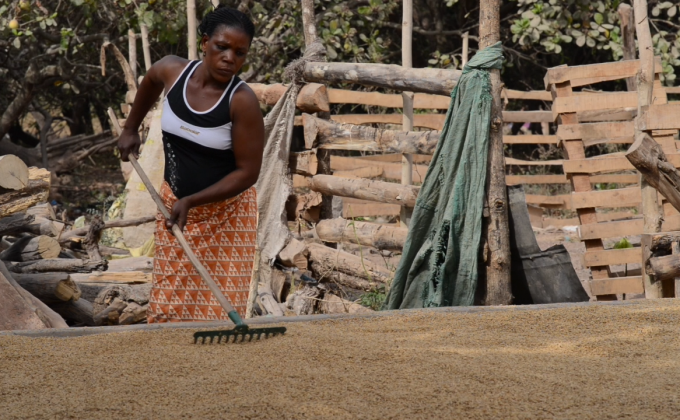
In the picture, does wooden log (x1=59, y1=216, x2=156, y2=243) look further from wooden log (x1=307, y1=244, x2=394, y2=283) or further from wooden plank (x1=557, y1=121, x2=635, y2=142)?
wooden plank (x1=557, y1=121, x2=635, y2=142)

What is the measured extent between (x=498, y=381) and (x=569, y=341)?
583mm

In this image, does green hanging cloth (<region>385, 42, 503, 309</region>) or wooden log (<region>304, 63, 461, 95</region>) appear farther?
wooden log (<region>304, 63, 461, 95</region>)

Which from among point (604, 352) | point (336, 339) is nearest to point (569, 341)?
point (604, 352)

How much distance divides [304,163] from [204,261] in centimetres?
252

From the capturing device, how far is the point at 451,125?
418cm

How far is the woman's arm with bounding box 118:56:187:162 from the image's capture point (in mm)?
3123

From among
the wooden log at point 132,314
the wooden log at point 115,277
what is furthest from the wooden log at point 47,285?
the wooden log at point 115,277

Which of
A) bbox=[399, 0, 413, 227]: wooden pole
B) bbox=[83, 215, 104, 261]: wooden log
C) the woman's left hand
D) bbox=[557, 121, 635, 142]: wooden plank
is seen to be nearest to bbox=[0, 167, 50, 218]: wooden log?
bbox=[83, 215, 104, 261]: wooden log

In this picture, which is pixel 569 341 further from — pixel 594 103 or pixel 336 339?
pixel 594 103

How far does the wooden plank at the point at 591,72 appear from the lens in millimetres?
5414

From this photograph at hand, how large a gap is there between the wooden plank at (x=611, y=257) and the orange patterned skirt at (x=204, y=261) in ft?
9.46

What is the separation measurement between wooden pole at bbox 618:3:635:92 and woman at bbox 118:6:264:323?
4.84 metres

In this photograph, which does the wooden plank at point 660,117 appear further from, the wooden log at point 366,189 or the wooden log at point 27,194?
the wooden log at point 27,194

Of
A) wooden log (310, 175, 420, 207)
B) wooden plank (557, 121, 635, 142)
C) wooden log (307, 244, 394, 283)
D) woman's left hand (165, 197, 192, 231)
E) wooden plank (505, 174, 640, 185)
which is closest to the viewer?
woman's left hand (165, 197, 192, 231)
